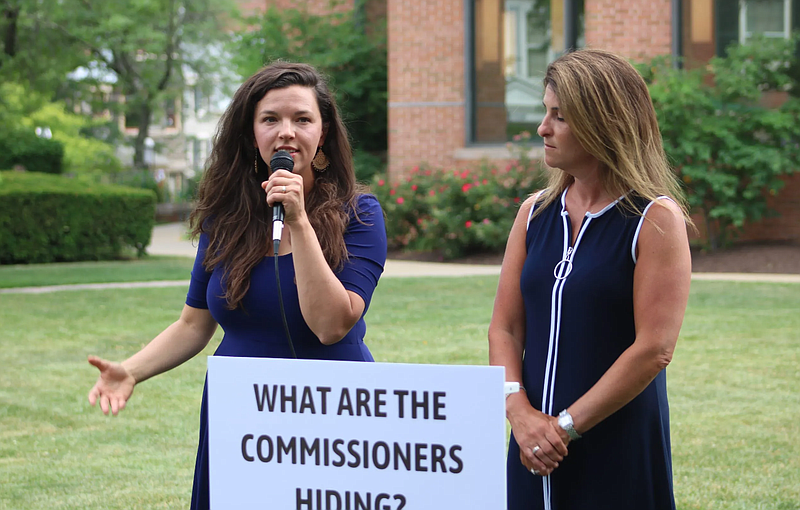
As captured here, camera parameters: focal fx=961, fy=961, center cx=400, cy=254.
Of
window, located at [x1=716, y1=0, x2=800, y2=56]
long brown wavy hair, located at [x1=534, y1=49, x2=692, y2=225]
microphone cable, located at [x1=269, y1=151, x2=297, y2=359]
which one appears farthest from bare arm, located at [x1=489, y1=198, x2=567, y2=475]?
window, located at [x1=716, y1=0, x2=800, y2=56]

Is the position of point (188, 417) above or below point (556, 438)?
below

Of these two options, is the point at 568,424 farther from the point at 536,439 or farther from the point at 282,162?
the point at 282,162

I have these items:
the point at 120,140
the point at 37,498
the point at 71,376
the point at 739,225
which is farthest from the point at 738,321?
the point at 120,140

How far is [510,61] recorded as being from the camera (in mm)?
18328

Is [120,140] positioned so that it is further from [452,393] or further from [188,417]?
A: [452,393]

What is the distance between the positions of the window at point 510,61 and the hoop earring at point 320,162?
15.3 meters

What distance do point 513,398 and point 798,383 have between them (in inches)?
206

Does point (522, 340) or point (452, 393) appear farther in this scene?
point (522, 340)

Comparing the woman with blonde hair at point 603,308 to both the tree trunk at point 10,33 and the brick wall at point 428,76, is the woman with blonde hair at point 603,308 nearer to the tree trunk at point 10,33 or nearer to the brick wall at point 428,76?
the tree trunk at point 10,33

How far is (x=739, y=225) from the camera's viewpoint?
1411cm

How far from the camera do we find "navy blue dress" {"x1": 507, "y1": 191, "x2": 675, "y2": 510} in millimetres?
2574

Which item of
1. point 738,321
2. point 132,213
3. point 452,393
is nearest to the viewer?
point 452,393

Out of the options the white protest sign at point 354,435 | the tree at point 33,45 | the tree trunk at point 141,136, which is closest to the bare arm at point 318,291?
the white protest sign at point 354,435

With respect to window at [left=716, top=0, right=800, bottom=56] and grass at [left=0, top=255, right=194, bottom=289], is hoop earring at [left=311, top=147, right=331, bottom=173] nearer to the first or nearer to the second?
grass at [left=0, top=255, right=194, bottom=289]
